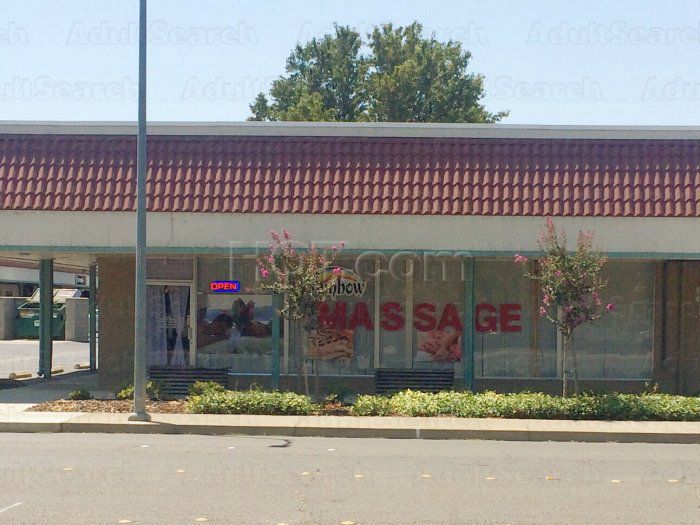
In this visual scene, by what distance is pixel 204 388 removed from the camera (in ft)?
52.5

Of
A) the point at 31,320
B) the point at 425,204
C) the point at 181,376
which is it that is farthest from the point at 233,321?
the point at 31,320

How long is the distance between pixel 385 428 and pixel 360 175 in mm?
5374

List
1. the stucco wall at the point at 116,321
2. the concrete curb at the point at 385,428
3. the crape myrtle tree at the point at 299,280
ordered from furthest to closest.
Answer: the stucco wall at the point at 116,321 < the crape myrtle tree at the point at 299,280 < the concrete curb at the point at 385,428

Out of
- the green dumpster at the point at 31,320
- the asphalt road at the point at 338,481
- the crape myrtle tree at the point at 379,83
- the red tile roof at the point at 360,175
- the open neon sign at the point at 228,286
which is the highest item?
the crape myrtle tree at the point at 379,83

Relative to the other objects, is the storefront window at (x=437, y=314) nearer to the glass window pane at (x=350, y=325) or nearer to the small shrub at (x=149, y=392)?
the glass window pane at (x=350, y=325)

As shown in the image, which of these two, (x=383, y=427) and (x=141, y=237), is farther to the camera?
(x=141, y=237)

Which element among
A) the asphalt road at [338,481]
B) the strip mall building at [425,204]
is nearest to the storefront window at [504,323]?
the strip mall building at [425,204]

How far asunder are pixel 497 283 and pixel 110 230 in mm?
7551

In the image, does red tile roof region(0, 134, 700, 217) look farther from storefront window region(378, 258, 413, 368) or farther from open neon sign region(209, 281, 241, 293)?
open neon sign region(209, 281, 241, 293)

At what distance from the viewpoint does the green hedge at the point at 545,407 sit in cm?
1486

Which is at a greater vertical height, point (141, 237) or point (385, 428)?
point (141, 237)

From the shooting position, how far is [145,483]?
375 inches

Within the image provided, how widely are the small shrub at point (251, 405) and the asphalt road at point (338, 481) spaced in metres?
1.69

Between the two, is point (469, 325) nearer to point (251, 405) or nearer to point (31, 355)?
point (251, 405)
